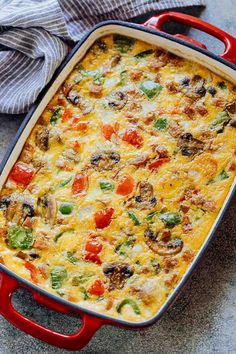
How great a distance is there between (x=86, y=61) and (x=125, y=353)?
1.34 m

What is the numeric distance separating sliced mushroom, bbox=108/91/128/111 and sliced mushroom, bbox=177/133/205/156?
1.02ft

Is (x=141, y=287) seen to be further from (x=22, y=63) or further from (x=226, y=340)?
(x=22, y=63)

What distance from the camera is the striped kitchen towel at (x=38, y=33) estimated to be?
3.20m

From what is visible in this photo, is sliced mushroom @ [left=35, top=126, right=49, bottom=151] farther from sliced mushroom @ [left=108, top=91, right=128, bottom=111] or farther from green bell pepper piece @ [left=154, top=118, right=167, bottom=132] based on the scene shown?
green bell pepper piece @ [left=154, top=118, right=167, bottom=132]

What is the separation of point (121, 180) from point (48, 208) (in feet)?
1.11

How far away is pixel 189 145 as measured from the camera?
119 inches

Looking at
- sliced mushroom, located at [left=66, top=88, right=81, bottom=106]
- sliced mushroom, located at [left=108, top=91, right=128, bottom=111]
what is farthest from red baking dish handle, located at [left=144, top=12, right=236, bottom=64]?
sliced mushroom, located at [left=66, top=88, right=81, bottom=106]

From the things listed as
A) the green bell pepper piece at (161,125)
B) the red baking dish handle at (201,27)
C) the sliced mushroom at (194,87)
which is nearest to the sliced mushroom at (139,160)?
the green bell pepper piece at (161,125)

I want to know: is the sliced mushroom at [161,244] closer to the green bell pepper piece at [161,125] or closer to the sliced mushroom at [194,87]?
the green bell pepper piece at [161,125]

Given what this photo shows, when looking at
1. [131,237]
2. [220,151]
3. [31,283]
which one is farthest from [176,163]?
[31,283]

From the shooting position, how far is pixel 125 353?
3.12 meters

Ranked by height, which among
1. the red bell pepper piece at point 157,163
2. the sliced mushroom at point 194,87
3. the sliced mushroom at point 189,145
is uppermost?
the sliced mushroom at point 194,87

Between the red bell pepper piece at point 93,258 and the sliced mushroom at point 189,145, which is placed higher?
the sliced mushroom at point 189,145

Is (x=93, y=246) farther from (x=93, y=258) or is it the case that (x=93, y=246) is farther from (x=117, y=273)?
(x=117, y=273)
